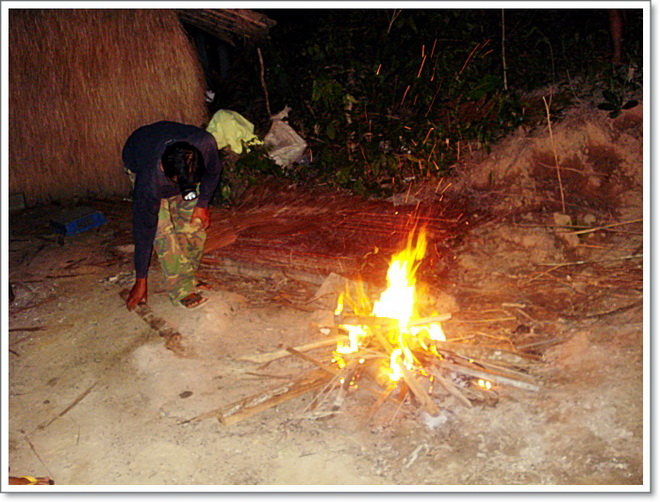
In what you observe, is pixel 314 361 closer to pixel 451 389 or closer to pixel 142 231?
pixel 451 389

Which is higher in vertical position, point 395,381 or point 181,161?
point 181,161

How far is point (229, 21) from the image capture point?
8.32 m

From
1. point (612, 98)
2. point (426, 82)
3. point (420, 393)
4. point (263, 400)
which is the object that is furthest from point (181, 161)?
point (612, 98)

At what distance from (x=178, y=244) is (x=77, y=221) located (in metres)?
2.73

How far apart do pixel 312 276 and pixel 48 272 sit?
2835 mm

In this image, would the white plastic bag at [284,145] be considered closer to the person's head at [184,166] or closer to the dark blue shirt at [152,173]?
the dark blue shirt at [152,173]

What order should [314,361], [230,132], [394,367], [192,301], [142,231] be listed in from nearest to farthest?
[394,367] < [314,361] < [142,231] < [192,301] < [230,132]

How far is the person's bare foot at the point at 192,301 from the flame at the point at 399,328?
127cm

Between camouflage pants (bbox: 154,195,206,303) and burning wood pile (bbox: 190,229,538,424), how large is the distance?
1.26m

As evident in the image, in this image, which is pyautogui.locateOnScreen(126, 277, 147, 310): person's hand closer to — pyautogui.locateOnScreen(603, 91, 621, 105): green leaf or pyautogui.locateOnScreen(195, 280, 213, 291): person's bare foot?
pyautogui.locateOnScreen(195, 280, 213, 291): person's bare foot

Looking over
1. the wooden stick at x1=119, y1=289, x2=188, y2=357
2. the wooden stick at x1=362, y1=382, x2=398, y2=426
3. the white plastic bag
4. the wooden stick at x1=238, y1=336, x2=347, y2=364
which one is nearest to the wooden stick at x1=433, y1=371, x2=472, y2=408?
the wooden stick at x1=362, y1=382, x2=398, y2=426

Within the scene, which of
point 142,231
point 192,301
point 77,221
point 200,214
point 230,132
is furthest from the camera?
point 230,132

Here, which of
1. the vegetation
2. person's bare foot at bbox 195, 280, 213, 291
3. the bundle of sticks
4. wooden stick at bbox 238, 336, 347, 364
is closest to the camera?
the bundle of sticks

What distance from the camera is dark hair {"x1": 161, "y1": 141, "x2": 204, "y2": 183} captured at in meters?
4.82
